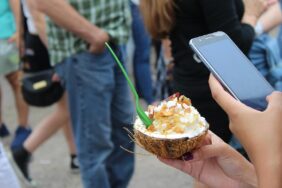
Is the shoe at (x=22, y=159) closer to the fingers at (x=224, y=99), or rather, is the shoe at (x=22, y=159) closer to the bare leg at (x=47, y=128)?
the bare leg at (x=47, y=128)

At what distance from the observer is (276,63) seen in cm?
266

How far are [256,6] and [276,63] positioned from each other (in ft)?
1.08

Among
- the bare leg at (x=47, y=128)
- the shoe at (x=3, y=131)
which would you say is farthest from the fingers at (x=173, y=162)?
the shoe at (x=3, y=131)

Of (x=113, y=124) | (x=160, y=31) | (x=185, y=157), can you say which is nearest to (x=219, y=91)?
(x=185, y=157)

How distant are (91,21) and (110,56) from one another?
0.21 m

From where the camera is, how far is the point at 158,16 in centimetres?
241

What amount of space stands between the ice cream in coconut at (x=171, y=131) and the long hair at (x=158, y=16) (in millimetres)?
982

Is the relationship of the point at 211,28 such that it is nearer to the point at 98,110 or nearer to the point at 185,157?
the point at 98,110

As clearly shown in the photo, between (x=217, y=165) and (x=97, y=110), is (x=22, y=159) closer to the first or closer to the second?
(x=97, y=110)

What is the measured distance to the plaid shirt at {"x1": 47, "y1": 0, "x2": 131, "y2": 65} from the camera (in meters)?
2.60

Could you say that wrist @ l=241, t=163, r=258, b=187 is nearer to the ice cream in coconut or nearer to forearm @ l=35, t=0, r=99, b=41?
the ice cream in coconut

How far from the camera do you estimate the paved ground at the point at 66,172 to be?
362 centimetres

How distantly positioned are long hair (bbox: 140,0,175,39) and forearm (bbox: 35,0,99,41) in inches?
11.3

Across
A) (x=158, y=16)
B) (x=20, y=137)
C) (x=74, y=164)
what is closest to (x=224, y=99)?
(x=158, y=16)
